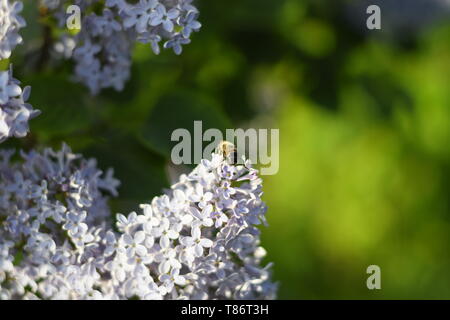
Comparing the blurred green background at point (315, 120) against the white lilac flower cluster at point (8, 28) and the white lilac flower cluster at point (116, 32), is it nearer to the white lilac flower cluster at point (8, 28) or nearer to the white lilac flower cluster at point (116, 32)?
the white lilac flower cluster at point (116, 32)

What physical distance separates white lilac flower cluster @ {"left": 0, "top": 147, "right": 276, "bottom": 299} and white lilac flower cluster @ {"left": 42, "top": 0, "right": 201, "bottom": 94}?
5.7 inches

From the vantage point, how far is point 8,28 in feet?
2.58

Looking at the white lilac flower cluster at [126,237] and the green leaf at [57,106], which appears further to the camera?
the green leaf at [57,106]

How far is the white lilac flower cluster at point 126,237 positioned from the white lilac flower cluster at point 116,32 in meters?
0.15

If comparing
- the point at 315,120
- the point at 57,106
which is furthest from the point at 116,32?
the point at 315,120

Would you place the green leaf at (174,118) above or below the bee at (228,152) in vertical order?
above

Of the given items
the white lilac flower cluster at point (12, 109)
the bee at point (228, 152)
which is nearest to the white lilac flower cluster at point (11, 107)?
the white lilac flower cluster at point (12, 109)

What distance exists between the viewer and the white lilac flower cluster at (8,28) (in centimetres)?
78

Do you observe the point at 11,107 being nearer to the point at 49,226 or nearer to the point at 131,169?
the point at 49,226

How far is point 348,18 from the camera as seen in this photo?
1463 millimetres

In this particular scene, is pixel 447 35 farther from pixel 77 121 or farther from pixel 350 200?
pixel 77 121

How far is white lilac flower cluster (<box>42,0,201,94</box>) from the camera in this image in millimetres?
821

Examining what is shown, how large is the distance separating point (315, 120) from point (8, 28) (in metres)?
1.50
